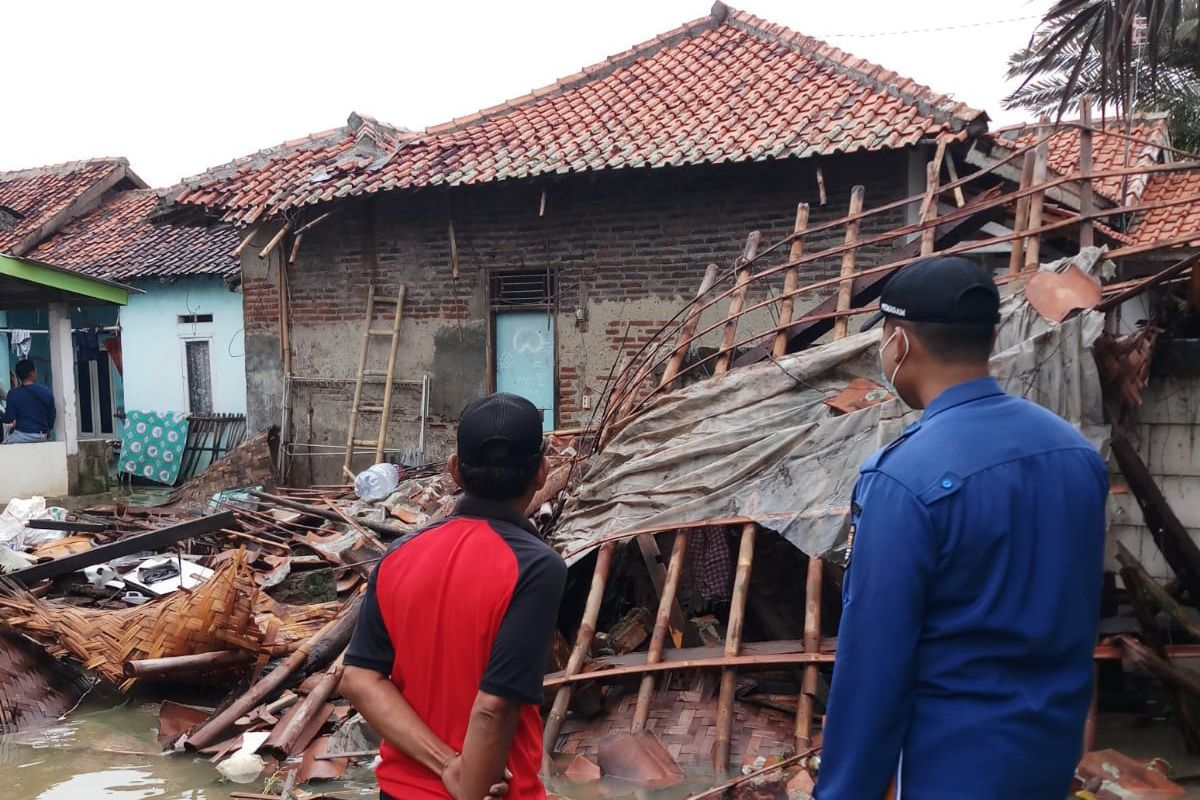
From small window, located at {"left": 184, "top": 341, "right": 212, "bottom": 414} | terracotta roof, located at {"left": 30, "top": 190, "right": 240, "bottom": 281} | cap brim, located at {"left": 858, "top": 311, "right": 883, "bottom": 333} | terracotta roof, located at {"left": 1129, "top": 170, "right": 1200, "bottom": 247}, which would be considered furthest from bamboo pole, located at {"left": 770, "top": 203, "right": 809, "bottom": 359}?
small window, located at {"left": 184, "top": 341, "right": 212, "bottom": 414}

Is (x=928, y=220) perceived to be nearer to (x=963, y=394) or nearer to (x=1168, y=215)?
(x=963, y=394)

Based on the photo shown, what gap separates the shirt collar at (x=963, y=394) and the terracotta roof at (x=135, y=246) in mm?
16354

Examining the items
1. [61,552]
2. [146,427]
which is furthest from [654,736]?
[146,427]

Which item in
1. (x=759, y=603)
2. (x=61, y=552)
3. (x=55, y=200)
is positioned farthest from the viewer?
(x=55, y=200)

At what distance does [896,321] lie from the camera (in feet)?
6.06

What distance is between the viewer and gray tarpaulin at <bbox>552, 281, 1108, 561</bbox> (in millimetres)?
4680

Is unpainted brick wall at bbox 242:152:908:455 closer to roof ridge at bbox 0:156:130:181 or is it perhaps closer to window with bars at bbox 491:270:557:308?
window with bars at bbox 491:270:557:308

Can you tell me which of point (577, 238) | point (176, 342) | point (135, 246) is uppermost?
point (135, 246)

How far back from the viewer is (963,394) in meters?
1.75

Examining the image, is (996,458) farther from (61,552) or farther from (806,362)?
(61,552)

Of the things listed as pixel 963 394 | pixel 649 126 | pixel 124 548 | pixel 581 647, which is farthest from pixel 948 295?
pixel 649 126

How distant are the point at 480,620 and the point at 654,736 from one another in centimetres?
337

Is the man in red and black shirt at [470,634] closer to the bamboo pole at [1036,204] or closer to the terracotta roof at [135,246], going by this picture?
the bamboo pole at [1036,204]

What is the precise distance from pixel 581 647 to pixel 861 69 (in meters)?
7.48
